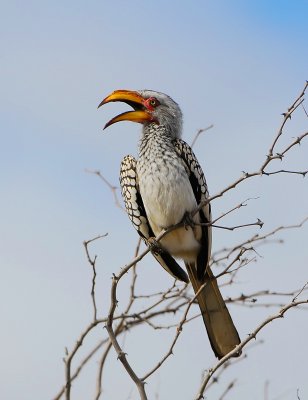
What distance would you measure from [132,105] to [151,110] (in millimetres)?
137

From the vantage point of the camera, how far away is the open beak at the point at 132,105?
16.1 feet

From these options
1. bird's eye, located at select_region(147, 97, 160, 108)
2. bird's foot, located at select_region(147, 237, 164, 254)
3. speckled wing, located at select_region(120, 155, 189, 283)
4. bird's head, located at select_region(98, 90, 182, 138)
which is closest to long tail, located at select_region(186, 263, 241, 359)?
speckled wing, located at select_region(120, 155, 189, 283)

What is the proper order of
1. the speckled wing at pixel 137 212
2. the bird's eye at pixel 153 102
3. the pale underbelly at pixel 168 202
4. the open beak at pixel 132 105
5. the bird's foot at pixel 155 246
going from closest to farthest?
the pale underbelly at pixel 168 202 → the bird's foot at pixel 155 246 → the speckled wing at pixel 137 212 → the open beak at pixel 132 105 → the bird's eye at pixel 153 102

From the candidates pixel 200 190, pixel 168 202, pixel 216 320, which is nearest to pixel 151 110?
pixel 200 190

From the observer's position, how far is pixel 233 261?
12.8ft

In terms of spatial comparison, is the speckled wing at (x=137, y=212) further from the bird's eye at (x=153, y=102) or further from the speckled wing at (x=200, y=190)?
the bird's eye at (x=153, y=102)

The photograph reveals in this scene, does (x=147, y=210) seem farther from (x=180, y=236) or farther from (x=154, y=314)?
(x=154, y=314)

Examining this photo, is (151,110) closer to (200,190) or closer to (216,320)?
(200,190)

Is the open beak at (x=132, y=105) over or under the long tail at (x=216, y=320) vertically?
over

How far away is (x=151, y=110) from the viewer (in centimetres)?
499

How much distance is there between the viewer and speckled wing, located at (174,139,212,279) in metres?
4.62

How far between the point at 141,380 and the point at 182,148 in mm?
1652

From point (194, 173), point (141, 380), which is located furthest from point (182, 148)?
point (141, 380)

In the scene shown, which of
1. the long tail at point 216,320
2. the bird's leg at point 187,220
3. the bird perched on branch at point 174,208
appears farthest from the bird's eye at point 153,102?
the long tail at point 216,320
